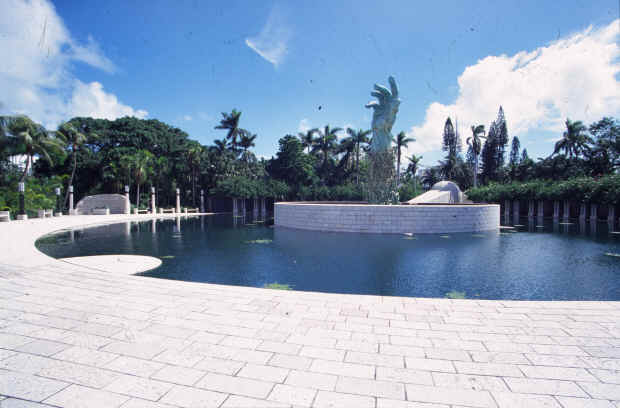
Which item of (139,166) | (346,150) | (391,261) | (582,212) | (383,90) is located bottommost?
(391,261)

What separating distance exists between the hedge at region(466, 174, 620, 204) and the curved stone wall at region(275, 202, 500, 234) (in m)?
14.6

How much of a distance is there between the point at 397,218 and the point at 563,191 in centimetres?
2130

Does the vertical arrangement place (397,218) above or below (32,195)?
below

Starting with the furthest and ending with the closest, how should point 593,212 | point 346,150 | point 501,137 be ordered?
1. point 501,137
2. point 346,150
3. point 593,212

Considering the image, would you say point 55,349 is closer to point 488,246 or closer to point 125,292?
point 125,292

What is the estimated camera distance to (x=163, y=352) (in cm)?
367

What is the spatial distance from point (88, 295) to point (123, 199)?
29.8 m

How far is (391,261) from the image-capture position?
396 inches

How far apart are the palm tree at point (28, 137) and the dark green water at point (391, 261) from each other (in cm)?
1142

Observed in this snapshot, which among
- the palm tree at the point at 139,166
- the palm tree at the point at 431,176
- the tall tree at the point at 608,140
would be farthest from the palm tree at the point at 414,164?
the palm tree at the point at 139,166

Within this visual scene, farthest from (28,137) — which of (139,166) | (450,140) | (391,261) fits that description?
(450,140)

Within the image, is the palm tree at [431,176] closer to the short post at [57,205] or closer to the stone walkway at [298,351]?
the short post at [57,205]

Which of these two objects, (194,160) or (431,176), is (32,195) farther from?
(431,176)

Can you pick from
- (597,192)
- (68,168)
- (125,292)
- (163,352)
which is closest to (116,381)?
(163,352)
